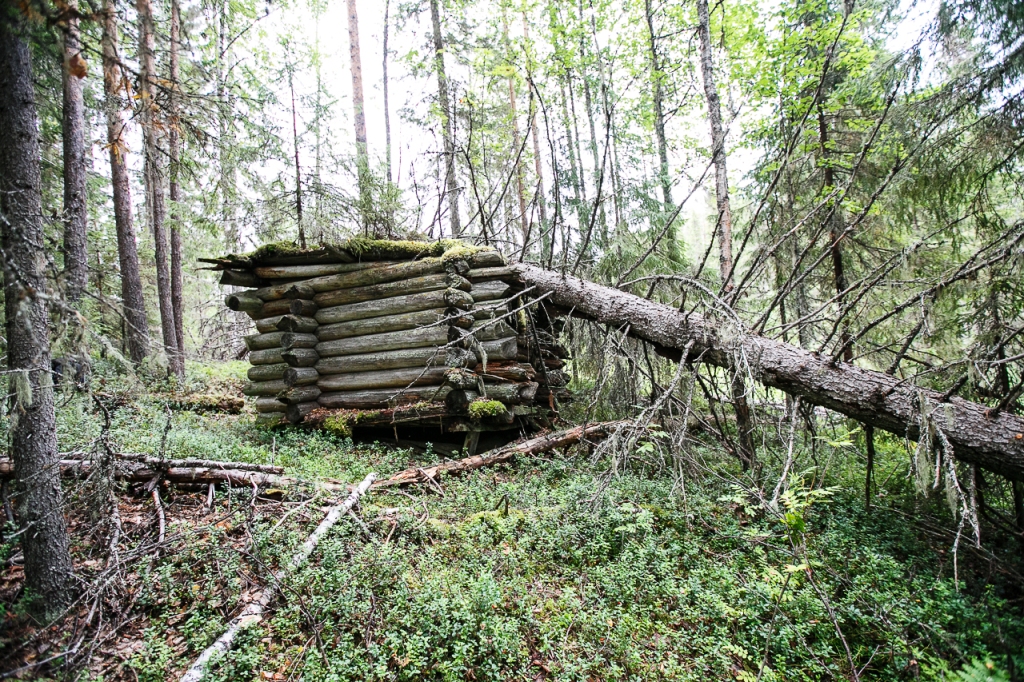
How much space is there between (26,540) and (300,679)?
2.23m

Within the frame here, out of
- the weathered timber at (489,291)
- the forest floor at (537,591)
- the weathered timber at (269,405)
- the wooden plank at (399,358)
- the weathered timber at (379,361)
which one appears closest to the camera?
the forest floor at (537,591)

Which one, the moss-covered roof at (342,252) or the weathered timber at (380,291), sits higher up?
the moss-covered roof at (342,252)

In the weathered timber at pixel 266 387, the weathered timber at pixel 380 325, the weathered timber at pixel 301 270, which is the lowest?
the weathered timber at pixel 266 387

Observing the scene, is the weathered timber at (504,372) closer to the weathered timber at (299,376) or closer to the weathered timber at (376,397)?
the weathered timber at (376,397)

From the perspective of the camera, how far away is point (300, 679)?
121 inches

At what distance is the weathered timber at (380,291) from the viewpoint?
814 centimetres

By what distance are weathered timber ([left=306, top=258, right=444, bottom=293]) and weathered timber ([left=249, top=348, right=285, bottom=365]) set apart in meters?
1.42

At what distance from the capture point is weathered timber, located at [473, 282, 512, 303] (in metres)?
7.89

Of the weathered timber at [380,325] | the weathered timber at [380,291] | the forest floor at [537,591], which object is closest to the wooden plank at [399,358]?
the weathered timber at [380,325]

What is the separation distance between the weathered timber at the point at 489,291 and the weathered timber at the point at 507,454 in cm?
→ 240

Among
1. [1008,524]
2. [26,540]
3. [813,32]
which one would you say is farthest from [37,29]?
[813,32]

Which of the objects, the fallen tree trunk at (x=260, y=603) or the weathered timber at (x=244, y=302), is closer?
the fallen tree trunk at (x=260, y=603)

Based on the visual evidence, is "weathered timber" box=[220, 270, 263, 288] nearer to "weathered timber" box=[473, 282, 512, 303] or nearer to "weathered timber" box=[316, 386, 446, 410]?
"weathered timber" box=[316, 386, 446, 410]

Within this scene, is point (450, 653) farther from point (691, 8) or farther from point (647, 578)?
point (691, 8)
